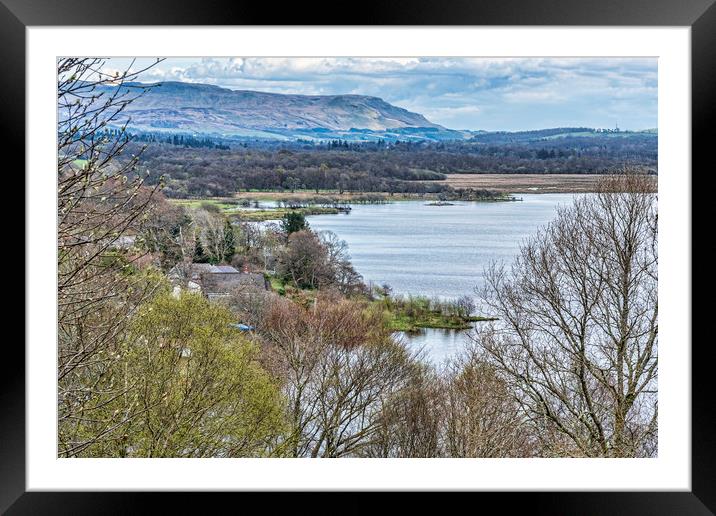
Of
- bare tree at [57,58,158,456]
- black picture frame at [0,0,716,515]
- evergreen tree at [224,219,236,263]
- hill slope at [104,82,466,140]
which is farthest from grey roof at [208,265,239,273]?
black picture frame at [0,0,716,515]

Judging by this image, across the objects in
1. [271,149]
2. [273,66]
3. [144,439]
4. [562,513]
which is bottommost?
[144,439]

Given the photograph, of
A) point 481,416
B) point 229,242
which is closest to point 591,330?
point 481,416

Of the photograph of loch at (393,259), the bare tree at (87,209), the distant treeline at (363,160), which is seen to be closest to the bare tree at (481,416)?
the photograph of loch at (393,259)

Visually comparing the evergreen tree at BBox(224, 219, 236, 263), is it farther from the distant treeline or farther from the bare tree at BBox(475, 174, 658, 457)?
the bare tree at BBox(475, 174, 658, 457)

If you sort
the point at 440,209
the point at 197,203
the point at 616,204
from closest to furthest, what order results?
the point at 616,204
the point at 197,203
the point at 440,209
